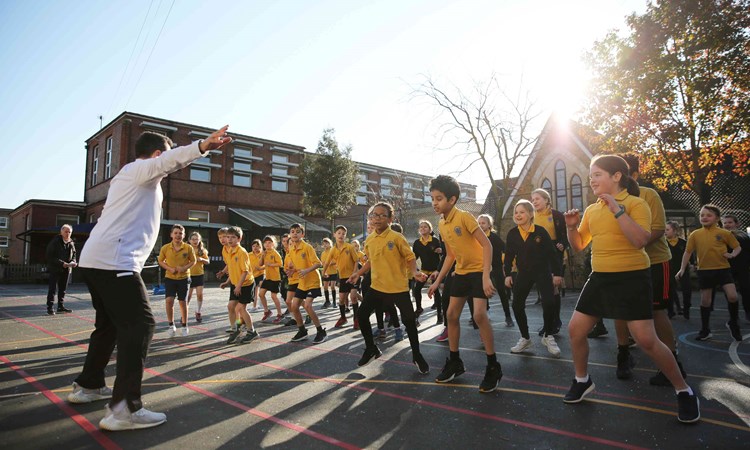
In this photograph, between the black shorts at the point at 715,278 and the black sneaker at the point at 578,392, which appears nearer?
the black sneaker at the point at 578,392

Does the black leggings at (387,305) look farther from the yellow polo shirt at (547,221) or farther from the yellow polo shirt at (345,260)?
the yellow polo shirt at (345,260)

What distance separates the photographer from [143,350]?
3.19 m

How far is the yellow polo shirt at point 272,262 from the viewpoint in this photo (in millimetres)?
8781

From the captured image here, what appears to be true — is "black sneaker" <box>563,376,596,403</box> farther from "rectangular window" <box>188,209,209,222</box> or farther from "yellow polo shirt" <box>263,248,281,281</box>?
"rectangular window" <box>188,209,209,222</box>

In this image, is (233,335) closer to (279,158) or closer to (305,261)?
(305,261)

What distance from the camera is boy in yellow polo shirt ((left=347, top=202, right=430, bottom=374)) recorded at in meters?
4.79

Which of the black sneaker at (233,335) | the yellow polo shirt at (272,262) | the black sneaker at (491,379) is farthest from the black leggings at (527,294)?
the yellow polo shirt at (272,262)

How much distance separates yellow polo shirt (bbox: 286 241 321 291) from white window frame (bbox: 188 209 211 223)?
2517 centimetres

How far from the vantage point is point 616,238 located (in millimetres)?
3354

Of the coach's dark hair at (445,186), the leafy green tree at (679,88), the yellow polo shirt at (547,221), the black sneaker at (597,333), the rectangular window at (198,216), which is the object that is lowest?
the black sneaker at (597,333)

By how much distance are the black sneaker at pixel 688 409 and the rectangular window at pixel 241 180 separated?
3261 cm

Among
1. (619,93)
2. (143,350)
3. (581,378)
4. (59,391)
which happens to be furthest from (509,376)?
(619,93)

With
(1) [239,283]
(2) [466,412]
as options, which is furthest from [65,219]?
(2) [466,412]

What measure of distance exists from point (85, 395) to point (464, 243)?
374 centimetres
